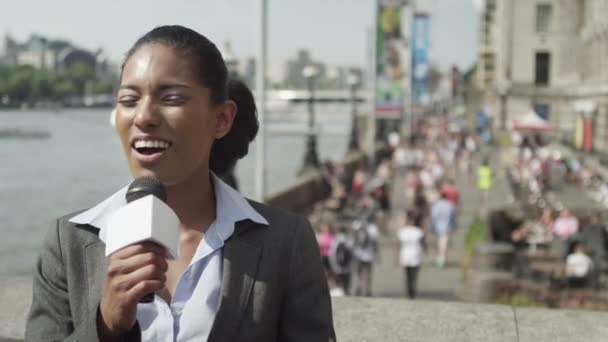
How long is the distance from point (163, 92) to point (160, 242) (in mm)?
470

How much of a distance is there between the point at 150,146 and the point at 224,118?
0.76ft

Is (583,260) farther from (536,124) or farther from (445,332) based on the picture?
(536,124)

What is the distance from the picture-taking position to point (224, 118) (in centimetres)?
223

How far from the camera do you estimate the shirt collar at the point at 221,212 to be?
2.11 meters

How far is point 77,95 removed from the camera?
267 feet

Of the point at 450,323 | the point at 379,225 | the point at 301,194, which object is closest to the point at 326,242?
the point at 379,225

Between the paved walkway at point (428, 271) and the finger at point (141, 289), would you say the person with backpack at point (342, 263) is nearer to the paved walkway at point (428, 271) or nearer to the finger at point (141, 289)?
the paved walkway at point (428, 271)

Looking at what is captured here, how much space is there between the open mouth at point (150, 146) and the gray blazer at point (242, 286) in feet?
0.70

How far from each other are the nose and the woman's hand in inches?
13.8

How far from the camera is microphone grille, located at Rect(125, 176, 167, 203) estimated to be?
6.07 feet

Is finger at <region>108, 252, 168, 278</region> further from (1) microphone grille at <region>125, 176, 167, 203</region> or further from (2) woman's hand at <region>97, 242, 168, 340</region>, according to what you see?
(1) microphone grille at <region>125, 176, 167, 203</region>

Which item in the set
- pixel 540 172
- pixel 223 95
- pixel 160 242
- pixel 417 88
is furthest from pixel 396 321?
pixel 417 88

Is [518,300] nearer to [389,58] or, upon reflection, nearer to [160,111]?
[160,111]

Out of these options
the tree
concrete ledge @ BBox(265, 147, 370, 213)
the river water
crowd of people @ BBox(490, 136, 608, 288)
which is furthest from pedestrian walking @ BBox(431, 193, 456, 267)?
the tree
